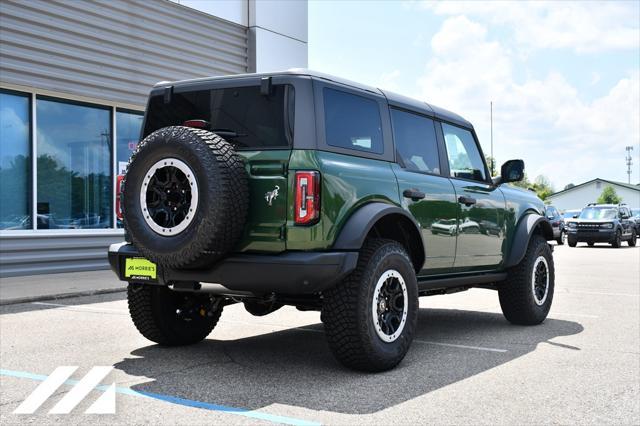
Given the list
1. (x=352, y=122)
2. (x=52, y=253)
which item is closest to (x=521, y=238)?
(x=352, y=122)

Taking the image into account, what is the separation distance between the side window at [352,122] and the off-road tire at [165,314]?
5.82 feet

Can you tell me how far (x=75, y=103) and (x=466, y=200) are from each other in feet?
31.1

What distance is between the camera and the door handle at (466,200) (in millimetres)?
6598

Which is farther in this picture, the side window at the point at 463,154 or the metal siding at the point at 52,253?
the metal siding at the point at 52,253

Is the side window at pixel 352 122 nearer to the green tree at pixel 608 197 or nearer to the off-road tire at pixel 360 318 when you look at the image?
the off-road tire at pixel 360 318

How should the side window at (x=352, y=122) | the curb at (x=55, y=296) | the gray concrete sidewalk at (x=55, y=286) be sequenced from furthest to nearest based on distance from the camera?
the gray concrete sidewalk at (x=55, y=286), the curb at (x=55, y=296), the side window at (x=352, y=122)

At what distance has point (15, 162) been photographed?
12742mm

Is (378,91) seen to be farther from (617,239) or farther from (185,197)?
(617,239)

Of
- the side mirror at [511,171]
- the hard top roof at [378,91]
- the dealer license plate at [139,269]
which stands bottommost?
the dealer license plate at [139,269]

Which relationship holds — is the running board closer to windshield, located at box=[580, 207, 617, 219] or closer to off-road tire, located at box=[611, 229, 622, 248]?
off-road tire, located at box=[611, 229, 622, 248]

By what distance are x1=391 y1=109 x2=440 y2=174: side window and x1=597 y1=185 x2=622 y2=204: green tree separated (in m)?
90.3

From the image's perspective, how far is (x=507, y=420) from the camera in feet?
13.4

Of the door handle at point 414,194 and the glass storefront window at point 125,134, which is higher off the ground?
the glass storefront window at point 125,134

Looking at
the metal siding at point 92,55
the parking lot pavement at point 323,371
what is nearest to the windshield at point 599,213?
the metal siding at point 92,55
